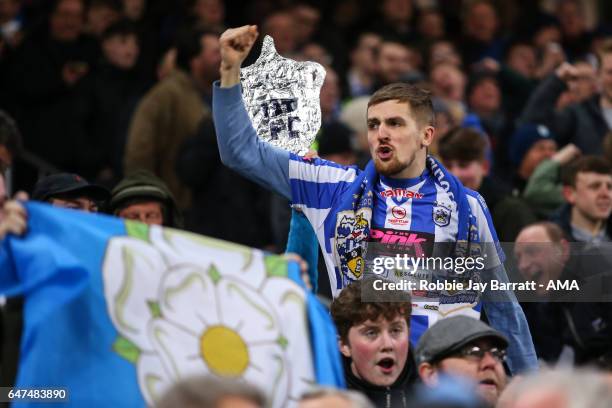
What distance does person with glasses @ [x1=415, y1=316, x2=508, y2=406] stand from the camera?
5.61m

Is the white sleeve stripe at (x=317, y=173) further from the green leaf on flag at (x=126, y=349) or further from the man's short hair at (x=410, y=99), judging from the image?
the green leaf on flag at (x=126, y=349)

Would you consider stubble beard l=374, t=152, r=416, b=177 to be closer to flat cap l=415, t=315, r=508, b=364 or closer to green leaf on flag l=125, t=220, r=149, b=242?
flat cap l=415, t=315, r=508, b=364

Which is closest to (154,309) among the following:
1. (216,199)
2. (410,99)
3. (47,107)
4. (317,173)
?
(317,173)

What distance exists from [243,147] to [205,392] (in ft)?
9.44

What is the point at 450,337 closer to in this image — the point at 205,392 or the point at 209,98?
the point at 205,392

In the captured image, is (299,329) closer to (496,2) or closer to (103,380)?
(103,380)

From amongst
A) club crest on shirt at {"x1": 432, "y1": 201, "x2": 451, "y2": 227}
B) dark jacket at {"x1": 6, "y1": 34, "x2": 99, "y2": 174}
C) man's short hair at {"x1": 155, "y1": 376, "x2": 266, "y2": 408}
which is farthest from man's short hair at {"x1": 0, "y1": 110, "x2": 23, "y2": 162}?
man's short hair at {"x1": 155, "y1": 376, "x2": 266, "y2": 408}

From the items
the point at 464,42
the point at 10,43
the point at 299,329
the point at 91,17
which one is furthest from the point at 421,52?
the point at 299,329

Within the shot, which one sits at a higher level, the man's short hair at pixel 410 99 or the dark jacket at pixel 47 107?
the dark jacket at pixel 47 107

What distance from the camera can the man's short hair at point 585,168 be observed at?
29.3 ft

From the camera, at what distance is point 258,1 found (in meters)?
13.0

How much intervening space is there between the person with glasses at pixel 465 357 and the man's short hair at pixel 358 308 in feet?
1.32

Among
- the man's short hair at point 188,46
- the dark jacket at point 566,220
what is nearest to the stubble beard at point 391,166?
the dark jacket at point 566,220

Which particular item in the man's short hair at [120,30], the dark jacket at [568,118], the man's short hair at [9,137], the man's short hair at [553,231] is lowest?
the man's short hair at [553,231]
